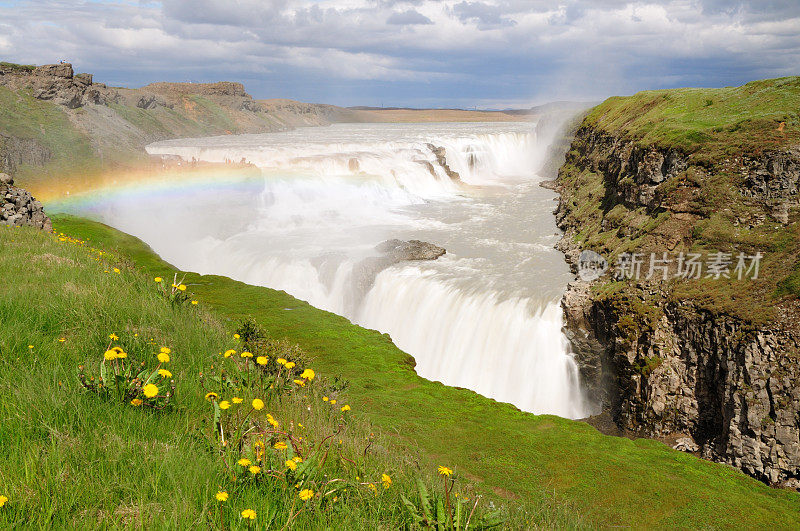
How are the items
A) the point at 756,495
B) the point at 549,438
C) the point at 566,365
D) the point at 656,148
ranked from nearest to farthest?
the point at 756,495
the point at 549,438
the point at 566,365
the point at 656,148

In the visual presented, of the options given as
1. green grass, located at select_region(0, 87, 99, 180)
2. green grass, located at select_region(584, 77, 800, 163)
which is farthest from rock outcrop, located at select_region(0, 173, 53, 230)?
green grass, located at select_region(0, 87, 99, 180)

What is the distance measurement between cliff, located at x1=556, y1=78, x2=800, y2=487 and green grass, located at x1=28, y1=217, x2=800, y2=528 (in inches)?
174

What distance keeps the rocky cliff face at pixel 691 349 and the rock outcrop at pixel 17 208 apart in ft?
64.6

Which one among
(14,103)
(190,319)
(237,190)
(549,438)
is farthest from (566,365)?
(14,103)

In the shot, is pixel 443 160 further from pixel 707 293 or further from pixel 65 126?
pixel 65 126

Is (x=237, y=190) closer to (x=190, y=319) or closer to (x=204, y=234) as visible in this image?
(x=204, y=234)

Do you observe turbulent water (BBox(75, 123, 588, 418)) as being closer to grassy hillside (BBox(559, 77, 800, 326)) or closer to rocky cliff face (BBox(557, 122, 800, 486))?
rocky cliff face (BBox(557, 122, 800, 486))

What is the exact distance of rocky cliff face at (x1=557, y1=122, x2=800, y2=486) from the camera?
13.7 m

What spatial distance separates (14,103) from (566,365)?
3067 inches

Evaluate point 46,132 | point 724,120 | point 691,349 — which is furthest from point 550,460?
point 46,132

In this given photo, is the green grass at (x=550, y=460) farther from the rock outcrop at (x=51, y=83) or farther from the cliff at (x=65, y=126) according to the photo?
the rock outcrop at (x=51, y=83)

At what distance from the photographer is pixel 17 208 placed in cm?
1711

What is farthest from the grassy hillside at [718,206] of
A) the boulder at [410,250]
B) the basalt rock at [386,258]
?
the basalt rock at [386,258]

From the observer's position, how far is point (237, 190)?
1822 inches
